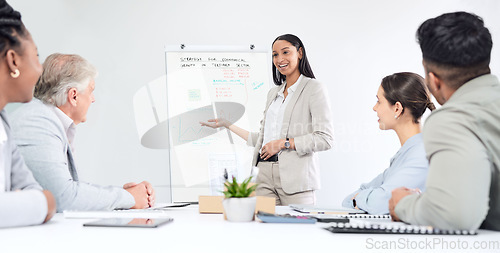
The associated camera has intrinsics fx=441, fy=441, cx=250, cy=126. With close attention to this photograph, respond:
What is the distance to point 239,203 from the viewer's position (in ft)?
3.80

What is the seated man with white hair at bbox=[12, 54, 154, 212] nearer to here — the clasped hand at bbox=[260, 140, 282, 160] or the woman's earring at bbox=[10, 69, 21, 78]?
the woman's earring at bbox=[10, 69, 21, 78]

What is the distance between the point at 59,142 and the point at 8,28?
1.67ft

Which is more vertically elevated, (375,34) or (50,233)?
(375,34)

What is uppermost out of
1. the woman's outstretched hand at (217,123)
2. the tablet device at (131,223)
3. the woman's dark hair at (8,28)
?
the woman's dark hair at (8,28)

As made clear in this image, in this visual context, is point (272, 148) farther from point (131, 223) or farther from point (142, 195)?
point (131, 223)

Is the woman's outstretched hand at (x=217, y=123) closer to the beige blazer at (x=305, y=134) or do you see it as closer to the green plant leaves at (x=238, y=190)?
the beige blazer at (x=305, y=134)

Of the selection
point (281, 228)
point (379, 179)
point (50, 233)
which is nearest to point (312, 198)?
point (379, 179)

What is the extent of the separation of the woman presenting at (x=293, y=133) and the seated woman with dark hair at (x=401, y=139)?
58 cm

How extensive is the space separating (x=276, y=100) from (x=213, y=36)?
1311mm

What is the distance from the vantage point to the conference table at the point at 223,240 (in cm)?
79

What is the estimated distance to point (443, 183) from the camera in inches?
36.5

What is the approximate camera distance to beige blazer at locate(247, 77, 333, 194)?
2.50m

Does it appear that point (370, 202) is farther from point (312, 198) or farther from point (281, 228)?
point (312, 198)

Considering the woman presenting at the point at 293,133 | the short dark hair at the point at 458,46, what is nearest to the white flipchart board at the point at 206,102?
the woman presenting at the point at 293,133
